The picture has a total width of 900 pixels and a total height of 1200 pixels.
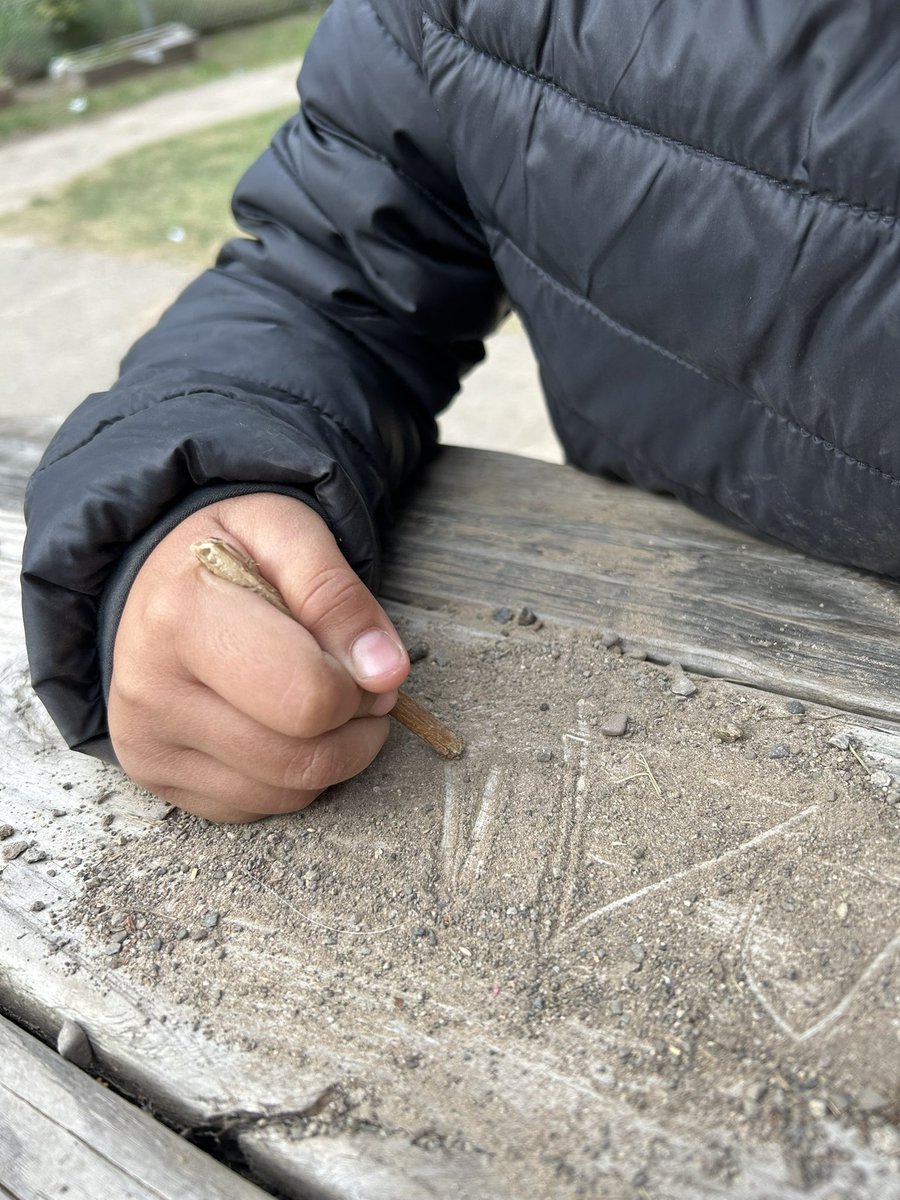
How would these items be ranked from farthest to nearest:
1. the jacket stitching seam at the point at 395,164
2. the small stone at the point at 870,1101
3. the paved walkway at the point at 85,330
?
1. the paved walkway at the point at 85,330
2. the jacket stitching seam at the point at 395,164
3. the small stone at the point at 870,1101

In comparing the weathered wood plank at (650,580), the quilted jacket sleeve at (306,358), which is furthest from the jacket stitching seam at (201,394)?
the weathered wood plank at (650,580)

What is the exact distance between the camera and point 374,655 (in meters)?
0.77

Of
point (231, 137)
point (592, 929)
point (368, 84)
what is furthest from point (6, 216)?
point (592, 929)

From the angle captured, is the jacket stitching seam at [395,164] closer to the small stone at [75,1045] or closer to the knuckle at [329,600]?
the knuckle at [329,600]

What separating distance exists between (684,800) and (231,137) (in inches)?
229

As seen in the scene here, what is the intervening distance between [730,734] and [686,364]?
34 centimetres

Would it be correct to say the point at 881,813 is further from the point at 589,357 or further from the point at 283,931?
the point at 589,357

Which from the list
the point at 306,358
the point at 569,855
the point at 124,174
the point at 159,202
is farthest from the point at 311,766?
the point at 124,174

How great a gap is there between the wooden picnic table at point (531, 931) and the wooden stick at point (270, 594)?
0.6 inches

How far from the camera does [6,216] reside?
5047 mm

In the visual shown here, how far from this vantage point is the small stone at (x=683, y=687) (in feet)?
2.81

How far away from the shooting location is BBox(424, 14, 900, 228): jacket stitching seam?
0.76 meters

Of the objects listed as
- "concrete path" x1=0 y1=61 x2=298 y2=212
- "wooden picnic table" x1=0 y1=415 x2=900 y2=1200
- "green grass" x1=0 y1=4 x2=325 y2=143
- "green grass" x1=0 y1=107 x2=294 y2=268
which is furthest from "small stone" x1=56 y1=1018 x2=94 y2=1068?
"green grass" x1=0 y1=4 x2=325 y2=143

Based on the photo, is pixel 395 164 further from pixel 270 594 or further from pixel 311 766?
pixel 311 766
